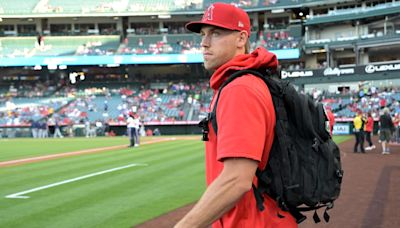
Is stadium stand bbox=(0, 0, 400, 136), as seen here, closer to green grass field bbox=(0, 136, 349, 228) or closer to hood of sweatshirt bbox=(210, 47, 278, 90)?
green grass field bbox=(0, 136, 349, 228)

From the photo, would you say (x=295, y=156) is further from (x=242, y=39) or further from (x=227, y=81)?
(x=242, y=39)

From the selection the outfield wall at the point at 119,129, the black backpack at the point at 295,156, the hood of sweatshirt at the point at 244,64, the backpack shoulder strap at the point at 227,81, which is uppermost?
the hood of sweatshirt at the point at 244,64

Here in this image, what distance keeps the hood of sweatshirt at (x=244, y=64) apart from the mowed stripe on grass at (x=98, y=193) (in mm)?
4944

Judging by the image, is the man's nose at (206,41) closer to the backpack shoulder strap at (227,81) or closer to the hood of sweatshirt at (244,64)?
the hood of sweatshirt at (244,64)

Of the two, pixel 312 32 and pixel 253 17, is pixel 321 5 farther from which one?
pixel 253 17

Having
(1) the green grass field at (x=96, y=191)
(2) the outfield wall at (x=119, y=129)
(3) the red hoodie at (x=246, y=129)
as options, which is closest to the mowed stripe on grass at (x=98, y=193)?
(1) the green grass field at (x=96, y=191)

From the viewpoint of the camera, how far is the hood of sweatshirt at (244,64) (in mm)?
2078

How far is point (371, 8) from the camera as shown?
46812mm

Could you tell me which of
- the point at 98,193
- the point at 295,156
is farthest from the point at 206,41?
the point at 98,193

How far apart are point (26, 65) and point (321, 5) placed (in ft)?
110

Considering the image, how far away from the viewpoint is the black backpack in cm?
203

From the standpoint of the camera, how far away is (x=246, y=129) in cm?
184

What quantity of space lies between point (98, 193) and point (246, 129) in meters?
7.99

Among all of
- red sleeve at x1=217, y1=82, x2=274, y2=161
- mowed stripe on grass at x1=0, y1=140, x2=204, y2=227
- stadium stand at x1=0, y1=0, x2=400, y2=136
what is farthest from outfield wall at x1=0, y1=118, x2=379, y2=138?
red sleeve at x1=217, y1=82, x2=274, y2=161
